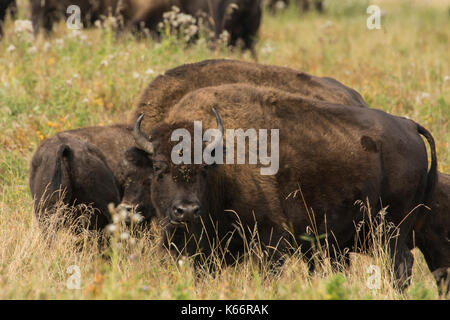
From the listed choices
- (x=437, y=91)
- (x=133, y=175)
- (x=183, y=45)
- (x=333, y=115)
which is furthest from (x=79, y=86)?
(x=437, y=91)

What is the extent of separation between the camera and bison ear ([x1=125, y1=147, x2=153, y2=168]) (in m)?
5.59

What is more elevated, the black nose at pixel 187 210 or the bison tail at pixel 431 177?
the black nose at pixel 187 210

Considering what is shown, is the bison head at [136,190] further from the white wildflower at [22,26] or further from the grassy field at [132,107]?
the white wildflower at [22,26]

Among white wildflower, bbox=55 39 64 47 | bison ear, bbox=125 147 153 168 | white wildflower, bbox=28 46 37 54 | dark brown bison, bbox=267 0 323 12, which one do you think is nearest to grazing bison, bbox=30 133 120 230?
bison ear, bbox=125 147 153 168

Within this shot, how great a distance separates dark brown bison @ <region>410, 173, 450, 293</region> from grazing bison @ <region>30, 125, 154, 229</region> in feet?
8.76

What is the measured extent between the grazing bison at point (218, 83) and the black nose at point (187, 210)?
1.50 metres

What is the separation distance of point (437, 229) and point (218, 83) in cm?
261

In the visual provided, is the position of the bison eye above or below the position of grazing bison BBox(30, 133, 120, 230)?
above

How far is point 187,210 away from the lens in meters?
5.01

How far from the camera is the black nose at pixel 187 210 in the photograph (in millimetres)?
5016

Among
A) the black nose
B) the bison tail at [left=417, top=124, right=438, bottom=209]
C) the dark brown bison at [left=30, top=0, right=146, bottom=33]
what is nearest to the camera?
the black nose

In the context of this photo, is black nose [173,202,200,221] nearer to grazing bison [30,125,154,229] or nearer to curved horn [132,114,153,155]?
curved horn [132,114,153,155]

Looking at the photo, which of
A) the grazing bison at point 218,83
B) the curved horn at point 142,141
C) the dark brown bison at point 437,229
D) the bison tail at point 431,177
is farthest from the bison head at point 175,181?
the dark brown bison at point 437,229
